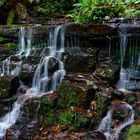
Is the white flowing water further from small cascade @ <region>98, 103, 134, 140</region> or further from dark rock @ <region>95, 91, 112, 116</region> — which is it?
small cascade @ <region>98, 103, 134, 140</region>

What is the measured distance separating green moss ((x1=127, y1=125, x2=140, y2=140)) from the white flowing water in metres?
3.43

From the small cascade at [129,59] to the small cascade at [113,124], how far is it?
200 centimetres

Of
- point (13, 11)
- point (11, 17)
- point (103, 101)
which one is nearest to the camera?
point (103, 101)

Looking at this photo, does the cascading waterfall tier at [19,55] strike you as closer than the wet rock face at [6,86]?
No

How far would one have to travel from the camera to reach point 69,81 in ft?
33.9

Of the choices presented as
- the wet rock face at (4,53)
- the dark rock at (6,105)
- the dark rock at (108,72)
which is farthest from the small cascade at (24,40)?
the dark rock at (108,72)

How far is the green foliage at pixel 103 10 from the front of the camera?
13469 millimetres

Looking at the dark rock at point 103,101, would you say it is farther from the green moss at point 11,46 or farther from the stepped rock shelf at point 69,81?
the green moss at point 11,46

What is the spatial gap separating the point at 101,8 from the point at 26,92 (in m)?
4.54

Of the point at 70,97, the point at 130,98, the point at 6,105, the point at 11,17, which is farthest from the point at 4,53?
the point at 130,98

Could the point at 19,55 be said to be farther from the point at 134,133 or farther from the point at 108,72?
the point at 134,133

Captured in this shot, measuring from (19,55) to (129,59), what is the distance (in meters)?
3.86

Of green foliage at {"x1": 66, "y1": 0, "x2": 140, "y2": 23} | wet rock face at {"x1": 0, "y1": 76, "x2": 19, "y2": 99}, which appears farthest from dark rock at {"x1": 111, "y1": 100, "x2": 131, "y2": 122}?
green foliage at {"x1": 66, "y1": 0, "x2": 140, "y2": 23}

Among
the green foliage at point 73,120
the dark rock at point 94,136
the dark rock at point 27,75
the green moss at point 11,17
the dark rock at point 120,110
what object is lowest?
the dark rock at point 94,136
